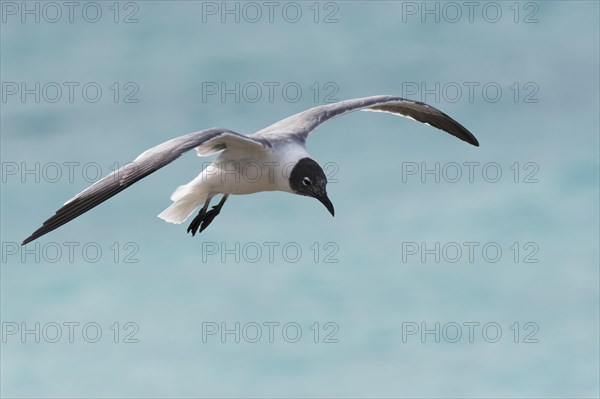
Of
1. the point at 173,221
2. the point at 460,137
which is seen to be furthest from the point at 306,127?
the point at 460,137

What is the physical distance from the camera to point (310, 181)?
50.9 feet

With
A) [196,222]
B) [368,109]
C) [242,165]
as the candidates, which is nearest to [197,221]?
[196,222]

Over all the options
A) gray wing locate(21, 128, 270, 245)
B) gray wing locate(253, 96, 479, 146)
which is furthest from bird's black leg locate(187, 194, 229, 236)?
gray wing locate(21, 128, 270, 245)

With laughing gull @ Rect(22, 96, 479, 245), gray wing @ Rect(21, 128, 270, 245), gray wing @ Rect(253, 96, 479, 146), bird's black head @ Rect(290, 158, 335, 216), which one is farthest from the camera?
gray wing @ Rect(253, 96, 479, 146)

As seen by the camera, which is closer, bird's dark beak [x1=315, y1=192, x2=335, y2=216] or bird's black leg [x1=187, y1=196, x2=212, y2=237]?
bird's dark beak [x1=315, y1=192, x2=335, y2=216]

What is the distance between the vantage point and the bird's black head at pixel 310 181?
608 inches

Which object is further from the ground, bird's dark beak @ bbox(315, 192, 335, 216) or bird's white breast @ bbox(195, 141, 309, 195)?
bird's white breast @ bbox(195, 141, 309, 195)

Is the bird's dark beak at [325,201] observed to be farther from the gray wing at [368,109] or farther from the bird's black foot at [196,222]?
the bird's black foot at [196,222]

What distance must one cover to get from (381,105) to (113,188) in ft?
18.5

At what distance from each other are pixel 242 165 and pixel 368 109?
3.18 metres

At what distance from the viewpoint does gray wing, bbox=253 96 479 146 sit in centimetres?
1666

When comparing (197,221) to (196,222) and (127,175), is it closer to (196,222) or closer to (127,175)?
(196,222)

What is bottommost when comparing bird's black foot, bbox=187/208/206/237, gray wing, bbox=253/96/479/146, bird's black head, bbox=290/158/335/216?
bird's black foot, bbox=187/208/206/237

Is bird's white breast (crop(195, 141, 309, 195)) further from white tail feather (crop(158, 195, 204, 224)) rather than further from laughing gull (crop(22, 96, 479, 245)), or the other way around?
white tail feather (crop(158, 195, 204, 224))
